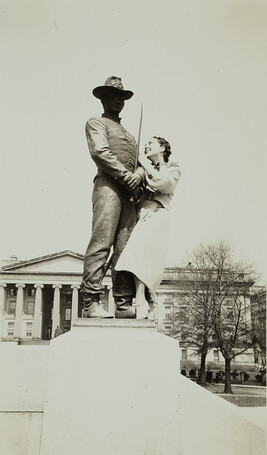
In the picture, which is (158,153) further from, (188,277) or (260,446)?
(188,277)

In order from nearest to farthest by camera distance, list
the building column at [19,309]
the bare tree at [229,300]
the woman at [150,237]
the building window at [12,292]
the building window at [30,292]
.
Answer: the woman at [150,237] < the bare tree at [229,300] < the building column at [19,309] < the building window at [30,292] < the building window at [12,292]

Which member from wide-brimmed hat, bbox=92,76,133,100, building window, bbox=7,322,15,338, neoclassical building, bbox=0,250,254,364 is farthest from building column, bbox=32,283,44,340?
wide-brimmed hat, bbox=92,76,133,100

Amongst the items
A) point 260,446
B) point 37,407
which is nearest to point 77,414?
point 37,407

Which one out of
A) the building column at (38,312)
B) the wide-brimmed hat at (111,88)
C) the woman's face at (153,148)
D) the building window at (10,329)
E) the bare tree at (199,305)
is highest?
the wide-brimmed hat at (111,88)

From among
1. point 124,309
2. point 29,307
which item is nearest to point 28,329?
point 29,307

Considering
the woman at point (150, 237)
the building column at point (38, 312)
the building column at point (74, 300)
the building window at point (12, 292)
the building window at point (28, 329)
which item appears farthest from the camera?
the building window at point (12, 292)

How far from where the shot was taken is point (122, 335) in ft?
12.4

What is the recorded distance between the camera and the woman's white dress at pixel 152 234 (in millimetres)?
4234

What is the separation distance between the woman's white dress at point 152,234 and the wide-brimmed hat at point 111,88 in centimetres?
102

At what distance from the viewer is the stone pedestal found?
342 cm

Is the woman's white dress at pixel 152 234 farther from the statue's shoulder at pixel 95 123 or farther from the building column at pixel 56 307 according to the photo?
the building column at pixel 56 307

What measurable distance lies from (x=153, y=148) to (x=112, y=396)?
271 cm

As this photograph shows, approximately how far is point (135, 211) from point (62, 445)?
2.44 metres

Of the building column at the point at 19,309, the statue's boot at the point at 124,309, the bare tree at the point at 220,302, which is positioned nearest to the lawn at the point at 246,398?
the bare tree at the point at 220,302
